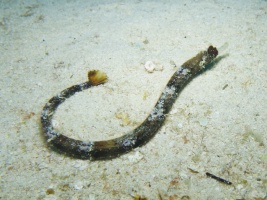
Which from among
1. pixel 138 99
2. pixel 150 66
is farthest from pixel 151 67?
pixel 138 99

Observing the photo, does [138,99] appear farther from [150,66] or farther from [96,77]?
[96,77]

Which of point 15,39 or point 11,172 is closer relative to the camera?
point 11,172

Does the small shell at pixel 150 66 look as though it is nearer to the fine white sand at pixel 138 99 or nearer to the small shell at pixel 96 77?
the fine white sand at pixel 138 99

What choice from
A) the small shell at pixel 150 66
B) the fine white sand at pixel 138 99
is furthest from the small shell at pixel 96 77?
the small shell at pixel 150 66

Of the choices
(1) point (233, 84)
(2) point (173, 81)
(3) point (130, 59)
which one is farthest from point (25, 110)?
(1) point (233, 84)

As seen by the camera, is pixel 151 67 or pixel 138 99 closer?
pixel 138 99

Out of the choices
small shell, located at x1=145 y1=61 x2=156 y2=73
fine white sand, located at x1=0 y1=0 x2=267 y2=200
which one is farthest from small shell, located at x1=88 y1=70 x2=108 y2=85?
small shell, located at x1=145 y1=61 x2=156 y2=73

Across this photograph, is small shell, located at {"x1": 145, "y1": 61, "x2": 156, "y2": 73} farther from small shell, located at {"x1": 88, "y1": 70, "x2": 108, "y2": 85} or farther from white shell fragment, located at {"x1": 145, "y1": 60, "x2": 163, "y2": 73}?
small shell, located at {"x1": 88, "y1": 70, "x2": 108, "y2": 85}

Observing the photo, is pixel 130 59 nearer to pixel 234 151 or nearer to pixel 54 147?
pixel 54 147
